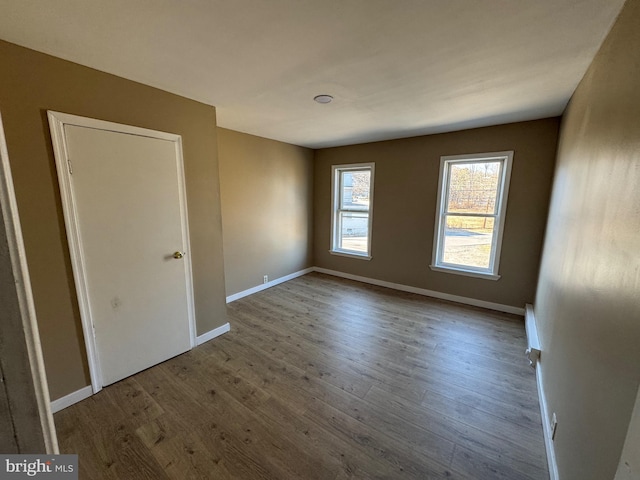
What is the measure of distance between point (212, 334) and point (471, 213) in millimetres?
3619

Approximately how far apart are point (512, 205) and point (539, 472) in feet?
9.09

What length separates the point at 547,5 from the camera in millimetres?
1237

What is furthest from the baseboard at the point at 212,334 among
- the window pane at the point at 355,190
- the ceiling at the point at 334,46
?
the window pane at the point at 355,190

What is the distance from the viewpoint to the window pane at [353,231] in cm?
468

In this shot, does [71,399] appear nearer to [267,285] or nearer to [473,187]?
[267,285]

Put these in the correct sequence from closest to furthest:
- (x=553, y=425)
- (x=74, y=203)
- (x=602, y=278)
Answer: (x=602, y=278) → (x=553, y=425) → (x=74, y=203)

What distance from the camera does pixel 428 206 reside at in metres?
3.86

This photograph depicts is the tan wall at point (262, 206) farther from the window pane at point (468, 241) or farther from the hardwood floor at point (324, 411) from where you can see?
the window pane at point (468, 241)

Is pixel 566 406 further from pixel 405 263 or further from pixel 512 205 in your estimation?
pixel 405 263

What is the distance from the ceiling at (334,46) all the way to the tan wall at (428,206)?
29.4 inches

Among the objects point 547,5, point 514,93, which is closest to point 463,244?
point 514,93

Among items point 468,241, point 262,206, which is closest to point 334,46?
point 262,206

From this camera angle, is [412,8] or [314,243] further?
[314,243]

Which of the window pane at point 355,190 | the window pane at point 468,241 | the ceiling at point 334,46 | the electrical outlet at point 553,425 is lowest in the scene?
the electrical outlet at point 553,425
